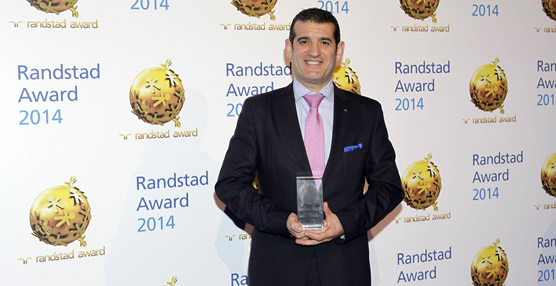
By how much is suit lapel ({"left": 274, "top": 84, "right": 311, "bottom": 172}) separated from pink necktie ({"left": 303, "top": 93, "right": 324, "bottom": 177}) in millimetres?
50

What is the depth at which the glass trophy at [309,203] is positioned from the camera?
7.11 feet

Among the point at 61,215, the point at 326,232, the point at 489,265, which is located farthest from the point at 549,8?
the point at 61,215

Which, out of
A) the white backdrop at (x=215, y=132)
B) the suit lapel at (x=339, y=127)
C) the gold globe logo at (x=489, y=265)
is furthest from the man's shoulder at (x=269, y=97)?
the gold globe logo at (x=489, y=265)

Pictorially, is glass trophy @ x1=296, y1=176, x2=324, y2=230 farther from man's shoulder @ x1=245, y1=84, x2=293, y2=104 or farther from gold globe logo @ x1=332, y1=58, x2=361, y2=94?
gold globe logo @ x1=332, y1=58, x2=361, y2=94

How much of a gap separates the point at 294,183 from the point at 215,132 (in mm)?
968

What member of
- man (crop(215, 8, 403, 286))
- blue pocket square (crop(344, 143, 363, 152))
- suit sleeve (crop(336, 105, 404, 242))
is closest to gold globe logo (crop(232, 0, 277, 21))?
man (crop(215, 8, 403, 286))

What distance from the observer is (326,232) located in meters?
2.23

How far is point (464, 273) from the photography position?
3.88 meters

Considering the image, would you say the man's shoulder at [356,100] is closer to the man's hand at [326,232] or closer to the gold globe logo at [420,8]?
the man's hand at [326,232]

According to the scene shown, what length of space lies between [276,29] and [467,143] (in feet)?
4.84

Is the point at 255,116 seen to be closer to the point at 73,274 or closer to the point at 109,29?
the point at 109,29

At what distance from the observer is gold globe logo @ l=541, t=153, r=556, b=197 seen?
401 cm

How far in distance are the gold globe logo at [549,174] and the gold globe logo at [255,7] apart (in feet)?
7.10

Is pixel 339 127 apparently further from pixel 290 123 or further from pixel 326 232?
pixel 326 232
